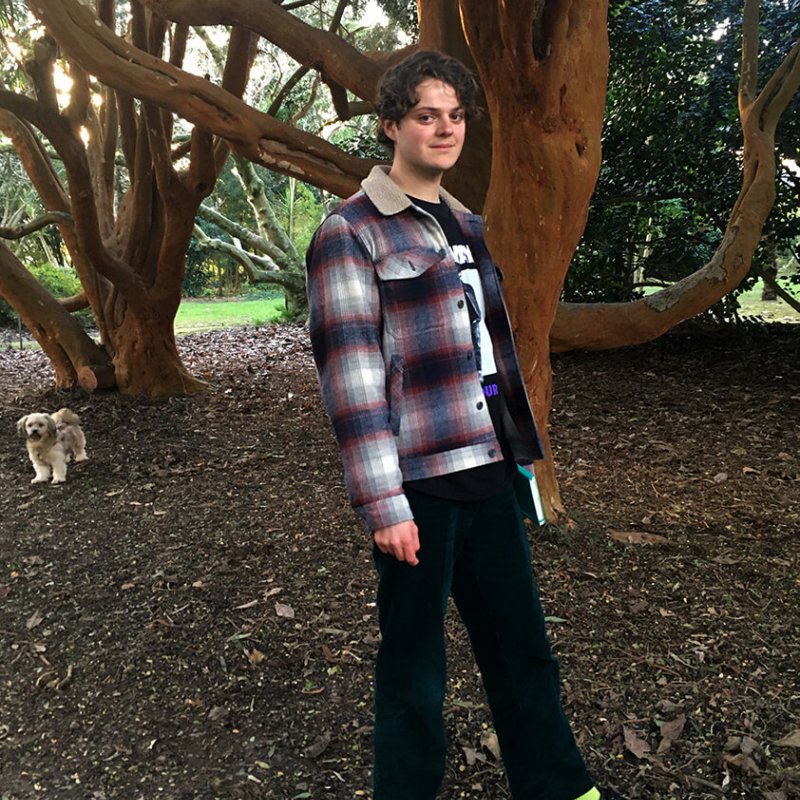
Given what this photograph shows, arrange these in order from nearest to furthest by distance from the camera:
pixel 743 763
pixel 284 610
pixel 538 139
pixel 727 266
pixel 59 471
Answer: pixel 743 763
pixel 538 139
pixel 284 610
pixel 727 266
pixel 59 471

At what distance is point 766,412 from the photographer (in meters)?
6.73

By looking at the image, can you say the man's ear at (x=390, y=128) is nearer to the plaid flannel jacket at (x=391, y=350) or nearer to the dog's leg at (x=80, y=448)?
the plaid flannel jacket at (x=391, y=350)

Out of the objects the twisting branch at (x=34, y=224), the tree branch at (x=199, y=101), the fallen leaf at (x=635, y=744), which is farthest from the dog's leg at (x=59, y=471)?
Answer: the fallen leaf at (x=635, y=744)

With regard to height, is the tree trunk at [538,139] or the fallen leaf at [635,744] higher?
the tree trunk at [538,139]

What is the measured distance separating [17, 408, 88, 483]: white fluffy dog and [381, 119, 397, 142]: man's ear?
4.48m

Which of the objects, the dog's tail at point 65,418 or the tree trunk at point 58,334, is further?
the tree trunk at point 58,334

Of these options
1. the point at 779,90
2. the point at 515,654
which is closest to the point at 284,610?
the point at 515,654

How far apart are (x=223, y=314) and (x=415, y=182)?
18.9m

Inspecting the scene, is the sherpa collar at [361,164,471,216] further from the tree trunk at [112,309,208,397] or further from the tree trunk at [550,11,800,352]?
the tree trunk at [112,309,208,397]

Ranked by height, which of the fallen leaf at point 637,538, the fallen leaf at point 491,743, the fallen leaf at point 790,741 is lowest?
the fallen leaf at point 790,741

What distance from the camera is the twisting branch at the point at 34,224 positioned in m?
7.70

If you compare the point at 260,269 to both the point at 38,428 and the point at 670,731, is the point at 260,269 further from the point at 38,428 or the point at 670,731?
the point at 670,731

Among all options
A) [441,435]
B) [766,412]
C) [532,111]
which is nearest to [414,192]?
[441,435]

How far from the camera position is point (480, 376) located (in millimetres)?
2025
